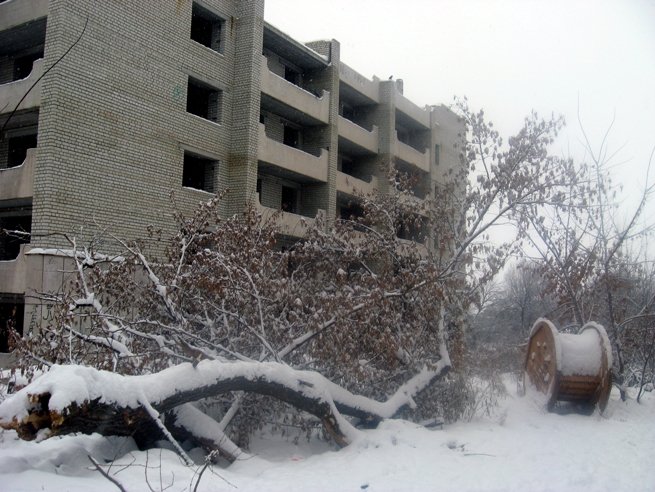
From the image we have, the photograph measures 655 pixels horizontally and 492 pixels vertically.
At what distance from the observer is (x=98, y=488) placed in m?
5.33

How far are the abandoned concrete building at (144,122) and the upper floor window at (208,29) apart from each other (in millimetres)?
43

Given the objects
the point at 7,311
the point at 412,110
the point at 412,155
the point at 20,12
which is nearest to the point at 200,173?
the point at 20,12

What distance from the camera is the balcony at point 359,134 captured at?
25.2m

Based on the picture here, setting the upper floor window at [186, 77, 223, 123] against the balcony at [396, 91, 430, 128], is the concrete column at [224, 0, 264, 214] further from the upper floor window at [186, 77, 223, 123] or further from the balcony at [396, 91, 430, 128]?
the balcony at [396, 91, 430, 128]

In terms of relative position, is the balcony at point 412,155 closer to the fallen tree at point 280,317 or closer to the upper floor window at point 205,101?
the upper floor window at point 205,101

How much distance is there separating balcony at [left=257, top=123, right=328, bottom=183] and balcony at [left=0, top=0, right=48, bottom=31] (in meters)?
7.31

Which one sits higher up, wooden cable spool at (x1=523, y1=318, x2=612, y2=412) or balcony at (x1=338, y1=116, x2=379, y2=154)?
balcony at (x1=338, y1=116, x2=379, y2=154)

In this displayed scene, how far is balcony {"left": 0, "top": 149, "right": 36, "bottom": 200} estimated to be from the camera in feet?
47.6

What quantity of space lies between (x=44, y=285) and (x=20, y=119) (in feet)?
19.1

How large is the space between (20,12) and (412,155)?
62.3 ft

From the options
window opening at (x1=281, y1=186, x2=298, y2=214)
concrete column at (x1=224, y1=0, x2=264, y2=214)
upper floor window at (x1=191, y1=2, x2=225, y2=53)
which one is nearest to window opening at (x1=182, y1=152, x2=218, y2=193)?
concrete column at (x1=224, y1=0, x2=264, y2=214)

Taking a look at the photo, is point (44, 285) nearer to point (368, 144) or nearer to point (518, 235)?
point (518, 235)

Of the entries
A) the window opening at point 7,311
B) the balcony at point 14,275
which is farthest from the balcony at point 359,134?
the balcony at point 14,275

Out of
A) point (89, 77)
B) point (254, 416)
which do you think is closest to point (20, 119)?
point (89, 77)
